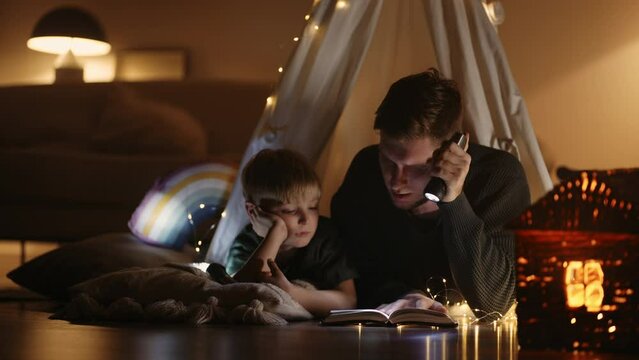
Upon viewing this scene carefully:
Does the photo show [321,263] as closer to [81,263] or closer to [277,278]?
[277,278]

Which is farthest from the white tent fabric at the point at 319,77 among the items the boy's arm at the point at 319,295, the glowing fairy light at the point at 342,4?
the boy's arm at the point at 319,295

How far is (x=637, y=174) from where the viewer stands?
129 centimetres

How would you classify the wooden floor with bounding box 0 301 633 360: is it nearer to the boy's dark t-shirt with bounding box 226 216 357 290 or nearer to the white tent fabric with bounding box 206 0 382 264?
the boy's dark t-shirt with bounding box 226 216 357 290

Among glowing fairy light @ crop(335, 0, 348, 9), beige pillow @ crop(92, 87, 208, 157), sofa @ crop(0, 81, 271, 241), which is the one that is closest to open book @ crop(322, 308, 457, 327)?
glowing fairy light @ crop(335, 0, 348, 9)

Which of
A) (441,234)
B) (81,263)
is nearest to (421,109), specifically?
(441,234)

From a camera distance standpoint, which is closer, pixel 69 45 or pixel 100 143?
pixel 100 143

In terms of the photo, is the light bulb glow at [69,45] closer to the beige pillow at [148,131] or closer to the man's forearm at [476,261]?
the beige pillow at [148,131]

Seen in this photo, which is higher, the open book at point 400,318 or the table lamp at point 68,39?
the table lamp at point 68,39

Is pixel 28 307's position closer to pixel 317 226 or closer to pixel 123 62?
pixel 317 226

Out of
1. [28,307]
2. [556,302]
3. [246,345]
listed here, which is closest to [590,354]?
[556,302]

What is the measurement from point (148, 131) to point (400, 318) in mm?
A: 2208

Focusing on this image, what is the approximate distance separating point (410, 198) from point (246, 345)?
74cm

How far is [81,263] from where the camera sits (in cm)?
253

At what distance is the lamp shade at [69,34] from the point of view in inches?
180
